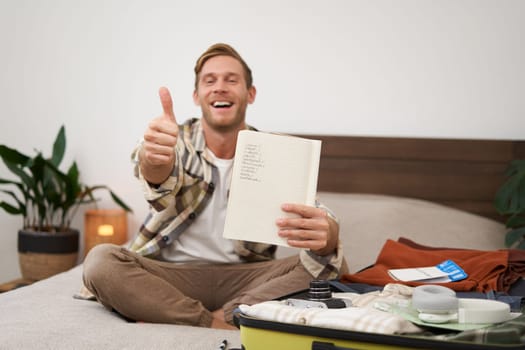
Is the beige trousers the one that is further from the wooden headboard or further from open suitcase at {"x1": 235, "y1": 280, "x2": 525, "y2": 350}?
the wooden headboard

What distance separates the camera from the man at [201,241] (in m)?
1.68

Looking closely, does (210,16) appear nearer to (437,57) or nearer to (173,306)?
(437,57)

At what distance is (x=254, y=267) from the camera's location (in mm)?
1987

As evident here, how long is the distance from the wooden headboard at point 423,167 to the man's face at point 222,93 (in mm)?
800

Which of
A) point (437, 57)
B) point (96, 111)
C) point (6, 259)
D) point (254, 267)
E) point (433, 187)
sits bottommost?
point (6, 259)

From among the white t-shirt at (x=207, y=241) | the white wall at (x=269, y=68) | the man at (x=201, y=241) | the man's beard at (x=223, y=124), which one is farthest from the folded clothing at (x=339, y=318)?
the white wall at (x=269, y=68)

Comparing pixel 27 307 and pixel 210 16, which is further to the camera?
pixel 210 16

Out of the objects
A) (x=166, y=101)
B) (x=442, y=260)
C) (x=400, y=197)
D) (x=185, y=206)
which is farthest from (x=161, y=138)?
(x=400, y=197)

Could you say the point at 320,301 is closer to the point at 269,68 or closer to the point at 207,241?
the point at 207,241

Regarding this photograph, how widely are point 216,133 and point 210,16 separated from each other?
108cm

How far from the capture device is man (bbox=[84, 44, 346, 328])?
5.53 feet

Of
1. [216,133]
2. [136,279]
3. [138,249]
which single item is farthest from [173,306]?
[216,133]

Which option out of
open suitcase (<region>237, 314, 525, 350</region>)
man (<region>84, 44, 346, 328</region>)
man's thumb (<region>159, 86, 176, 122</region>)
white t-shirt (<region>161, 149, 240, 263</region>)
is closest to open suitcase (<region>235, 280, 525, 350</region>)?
open suitcase (<region>237, 314, 525, 350</region>)

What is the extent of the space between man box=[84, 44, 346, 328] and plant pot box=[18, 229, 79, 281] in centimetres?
92
